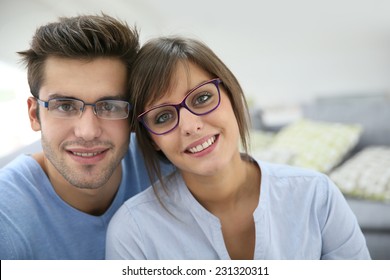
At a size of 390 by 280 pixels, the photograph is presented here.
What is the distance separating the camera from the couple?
2.50 ft

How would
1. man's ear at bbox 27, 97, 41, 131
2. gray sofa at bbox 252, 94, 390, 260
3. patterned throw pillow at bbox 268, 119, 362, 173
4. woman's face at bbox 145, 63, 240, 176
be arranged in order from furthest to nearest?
1. patterned throw pillow at bbox 268, 119, 362, 173
2. gray sofa at bbox 252, 94, 390, 260
3. man's ear at bbox 27, 97, 41, 131
4. woman's face at bbox 145, 63, 240, 176

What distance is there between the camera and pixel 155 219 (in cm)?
81

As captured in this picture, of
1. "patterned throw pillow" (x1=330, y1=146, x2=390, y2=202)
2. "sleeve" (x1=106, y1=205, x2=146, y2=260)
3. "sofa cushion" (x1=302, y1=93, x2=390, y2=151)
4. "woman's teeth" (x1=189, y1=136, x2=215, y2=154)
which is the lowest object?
"patterned throw pillow" (x1=330, y1=146, x2=390, y2=202)

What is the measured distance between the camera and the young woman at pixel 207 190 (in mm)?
753

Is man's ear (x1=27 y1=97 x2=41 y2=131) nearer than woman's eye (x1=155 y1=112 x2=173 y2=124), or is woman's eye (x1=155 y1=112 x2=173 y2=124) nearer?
woman's eye (x1=155 y1=112 x2=173 y2=124)

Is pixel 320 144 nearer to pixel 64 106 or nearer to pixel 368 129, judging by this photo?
pixel 368 129

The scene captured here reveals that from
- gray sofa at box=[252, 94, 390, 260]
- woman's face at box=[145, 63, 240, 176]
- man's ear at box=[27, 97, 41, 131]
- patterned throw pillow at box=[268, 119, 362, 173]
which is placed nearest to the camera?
woman's face at box=[145, 63, 240, 176]

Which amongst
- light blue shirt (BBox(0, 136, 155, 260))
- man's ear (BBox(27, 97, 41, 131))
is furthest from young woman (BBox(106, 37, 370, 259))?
man's ear (BBox(27, 97, 41, 131))

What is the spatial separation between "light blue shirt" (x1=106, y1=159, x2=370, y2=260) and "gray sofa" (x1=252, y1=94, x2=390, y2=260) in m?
0.77

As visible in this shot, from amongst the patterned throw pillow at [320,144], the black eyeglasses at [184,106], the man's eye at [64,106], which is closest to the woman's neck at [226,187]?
the black eyeglasses at [184,106]

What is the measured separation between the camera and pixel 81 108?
806 millimetres

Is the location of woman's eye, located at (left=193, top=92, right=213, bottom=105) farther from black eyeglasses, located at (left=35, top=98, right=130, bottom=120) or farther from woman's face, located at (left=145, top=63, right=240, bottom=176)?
black eyeglasses, located at (left=35, top=98, right=130, bottom=120)

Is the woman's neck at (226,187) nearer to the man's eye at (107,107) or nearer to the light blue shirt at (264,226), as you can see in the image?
the light blue shirt at (264,226)

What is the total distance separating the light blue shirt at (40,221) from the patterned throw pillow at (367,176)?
42.7 inches
